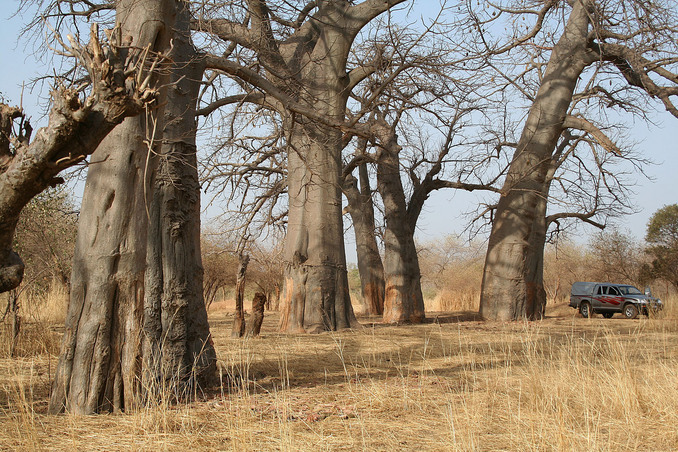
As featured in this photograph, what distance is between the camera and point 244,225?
41.7ft

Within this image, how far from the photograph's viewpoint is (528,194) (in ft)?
40.7

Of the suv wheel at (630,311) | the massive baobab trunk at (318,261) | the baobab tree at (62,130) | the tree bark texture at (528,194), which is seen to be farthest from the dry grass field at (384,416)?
the suv wheel at (630,311)

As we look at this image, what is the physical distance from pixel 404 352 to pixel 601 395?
326cm

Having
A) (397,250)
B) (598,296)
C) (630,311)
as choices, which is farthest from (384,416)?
(598,296)

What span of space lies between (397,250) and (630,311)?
8426 millimetres

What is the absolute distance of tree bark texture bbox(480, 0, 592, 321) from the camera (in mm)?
12422

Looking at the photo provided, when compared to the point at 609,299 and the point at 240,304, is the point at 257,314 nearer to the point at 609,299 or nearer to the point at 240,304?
the point at 240,304

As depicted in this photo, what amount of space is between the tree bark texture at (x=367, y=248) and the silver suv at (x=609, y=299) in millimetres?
6209

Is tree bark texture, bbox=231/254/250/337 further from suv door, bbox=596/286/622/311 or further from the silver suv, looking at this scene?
suv door, bbox=596/286/622/311

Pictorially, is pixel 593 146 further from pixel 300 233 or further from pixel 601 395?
pixel 601 395

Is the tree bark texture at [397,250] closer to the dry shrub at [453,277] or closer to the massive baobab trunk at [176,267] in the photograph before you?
the dry shrub at [453,277]

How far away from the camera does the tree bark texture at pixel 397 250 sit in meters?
12.3

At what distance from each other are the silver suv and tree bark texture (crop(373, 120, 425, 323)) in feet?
22.9

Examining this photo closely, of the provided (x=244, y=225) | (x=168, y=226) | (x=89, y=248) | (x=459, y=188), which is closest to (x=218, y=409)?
(x=89, y=248)
